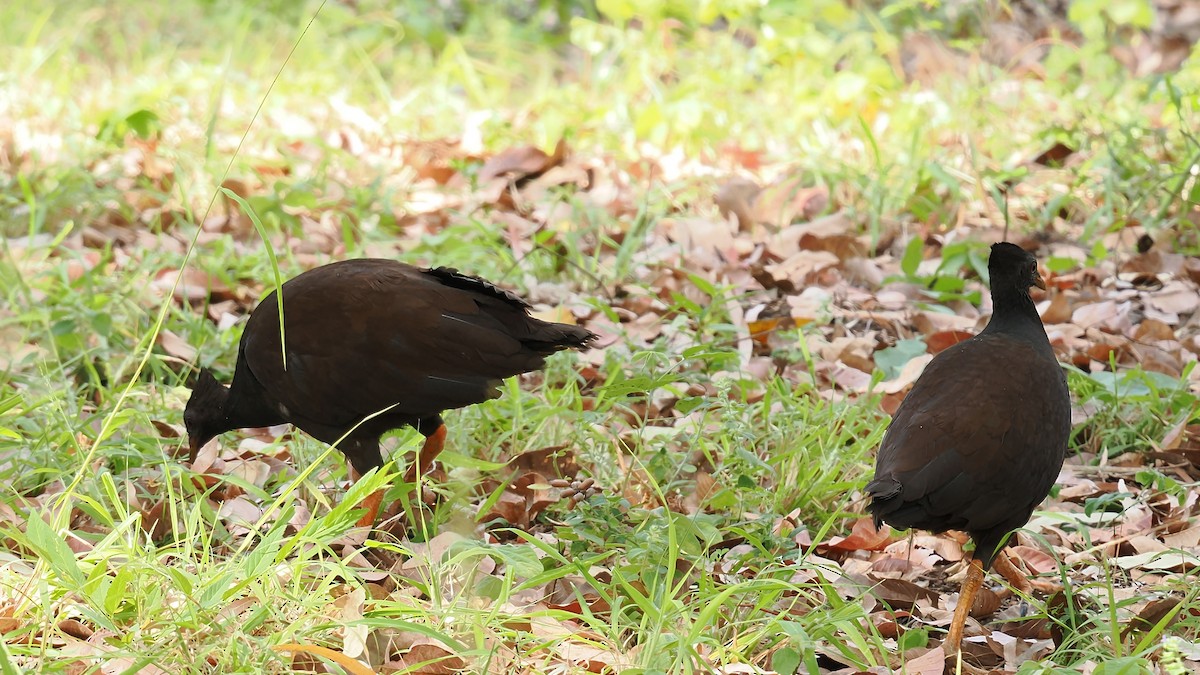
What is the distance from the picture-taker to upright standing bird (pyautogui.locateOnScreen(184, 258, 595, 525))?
3393 mm

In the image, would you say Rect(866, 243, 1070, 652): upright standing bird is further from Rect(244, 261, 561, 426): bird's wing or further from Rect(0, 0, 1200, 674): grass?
Rect(244, 261, 561, 426): bird's wing

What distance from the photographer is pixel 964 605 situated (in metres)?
2.91

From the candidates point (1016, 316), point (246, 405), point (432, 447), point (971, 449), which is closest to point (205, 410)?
point (246, 405)

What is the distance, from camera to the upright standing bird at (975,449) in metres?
2.85

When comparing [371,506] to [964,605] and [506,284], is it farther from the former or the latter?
[506,284]

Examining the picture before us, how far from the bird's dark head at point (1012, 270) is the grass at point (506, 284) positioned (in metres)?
0.60

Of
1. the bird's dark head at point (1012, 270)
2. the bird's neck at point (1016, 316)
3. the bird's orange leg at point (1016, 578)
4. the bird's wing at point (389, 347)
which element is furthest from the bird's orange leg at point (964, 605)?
the bird's wing at point (389, 347)

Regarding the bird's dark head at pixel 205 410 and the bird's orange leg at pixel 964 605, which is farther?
the bird's dark head at pixel 205 410

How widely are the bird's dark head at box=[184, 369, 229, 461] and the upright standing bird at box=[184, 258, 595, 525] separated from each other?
0.51ft

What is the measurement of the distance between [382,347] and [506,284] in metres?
1.72

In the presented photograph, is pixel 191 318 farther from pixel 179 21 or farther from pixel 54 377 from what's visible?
pixel 179 21

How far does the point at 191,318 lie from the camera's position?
4684 mm

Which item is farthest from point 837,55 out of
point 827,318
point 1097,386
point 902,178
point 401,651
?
point 401,651

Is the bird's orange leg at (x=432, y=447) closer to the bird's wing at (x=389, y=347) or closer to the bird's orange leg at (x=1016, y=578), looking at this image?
the bird's wing at (x=389, y=347)
